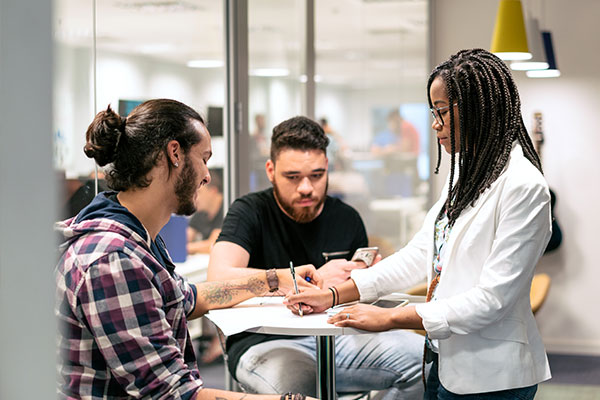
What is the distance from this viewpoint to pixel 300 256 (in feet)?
9.37

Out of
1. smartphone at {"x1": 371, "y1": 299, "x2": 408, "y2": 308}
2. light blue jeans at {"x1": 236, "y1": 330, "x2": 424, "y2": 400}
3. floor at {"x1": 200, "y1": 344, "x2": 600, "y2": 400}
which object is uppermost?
smartphone at {"x1": 371, "y1": 299, "x2": 408, "y2": 308}

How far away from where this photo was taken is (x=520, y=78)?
Result: 6012 millimetres

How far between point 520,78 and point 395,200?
1573 mm

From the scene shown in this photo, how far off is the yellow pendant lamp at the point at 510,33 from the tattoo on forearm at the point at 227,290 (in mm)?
3052

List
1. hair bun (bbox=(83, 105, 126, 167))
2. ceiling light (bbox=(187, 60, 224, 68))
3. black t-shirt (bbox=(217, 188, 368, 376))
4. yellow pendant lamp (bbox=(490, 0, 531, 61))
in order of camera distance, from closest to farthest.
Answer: hair bun (bbox=(83, 105, 126, 167)) → black t-shirt (bbox=(217, 188, 368, 376)) → ceiling light (bbox=(187, 60, 224, 68)) → yellow pendant lamp (bbox=(490, 0, 531, 61))

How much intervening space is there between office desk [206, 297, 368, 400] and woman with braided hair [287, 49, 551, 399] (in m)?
0.07

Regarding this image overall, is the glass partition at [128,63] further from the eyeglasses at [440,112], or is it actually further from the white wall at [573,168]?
the white wall at [573,168]

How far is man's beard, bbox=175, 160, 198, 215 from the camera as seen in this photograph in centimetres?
176

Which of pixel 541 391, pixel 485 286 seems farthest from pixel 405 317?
pixel 541 391

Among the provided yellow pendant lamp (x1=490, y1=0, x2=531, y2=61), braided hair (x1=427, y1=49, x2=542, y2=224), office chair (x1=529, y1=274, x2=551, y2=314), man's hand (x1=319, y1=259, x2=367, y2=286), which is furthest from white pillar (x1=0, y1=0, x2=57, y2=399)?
yellow pendant lamp (x1=490, y1=0, x2=531, y2=61)

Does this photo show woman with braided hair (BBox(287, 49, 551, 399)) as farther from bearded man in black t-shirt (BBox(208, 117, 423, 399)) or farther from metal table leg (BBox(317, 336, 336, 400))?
bearded man in black t-shirt (BBox(208, 117, 423, 399))

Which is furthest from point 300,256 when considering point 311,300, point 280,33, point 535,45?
point 535,45

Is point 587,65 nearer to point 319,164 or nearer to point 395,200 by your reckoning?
point 395,200

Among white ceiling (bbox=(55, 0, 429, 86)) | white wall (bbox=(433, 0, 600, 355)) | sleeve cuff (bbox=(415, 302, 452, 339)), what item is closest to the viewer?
sleeve cuff (bbox=(415, 302, 452, 339))
